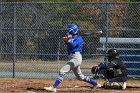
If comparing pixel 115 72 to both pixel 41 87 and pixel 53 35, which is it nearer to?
pixel 41 87

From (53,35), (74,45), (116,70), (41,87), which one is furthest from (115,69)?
(53,35)

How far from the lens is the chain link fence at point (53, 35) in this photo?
17.7 m

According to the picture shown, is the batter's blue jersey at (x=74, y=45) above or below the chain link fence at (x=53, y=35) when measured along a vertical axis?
below

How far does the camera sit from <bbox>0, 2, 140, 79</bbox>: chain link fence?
17.7 metres

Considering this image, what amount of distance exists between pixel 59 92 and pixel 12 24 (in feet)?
19.5

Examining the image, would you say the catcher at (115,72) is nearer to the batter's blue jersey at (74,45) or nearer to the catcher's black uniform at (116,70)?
the catcher's black uniform at (116,70)

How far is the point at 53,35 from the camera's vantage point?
18.7m

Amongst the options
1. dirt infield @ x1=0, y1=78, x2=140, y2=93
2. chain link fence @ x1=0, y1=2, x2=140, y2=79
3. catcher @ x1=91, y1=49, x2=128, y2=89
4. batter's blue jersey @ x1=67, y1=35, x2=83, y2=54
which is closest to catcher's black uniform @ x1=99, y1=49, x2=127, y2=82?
catcher @ x1=91, y1=49, x2=128, y2=89

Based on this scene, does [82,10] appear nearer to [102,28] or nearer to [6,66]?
[102,28]

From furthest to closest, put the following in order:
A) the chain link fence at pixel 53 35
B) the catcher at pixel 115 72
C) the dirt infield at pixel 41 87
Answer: the chain link fence at pixel 53 35, the catcher at pixel 115 72, the dirt infield at pixel 41 87

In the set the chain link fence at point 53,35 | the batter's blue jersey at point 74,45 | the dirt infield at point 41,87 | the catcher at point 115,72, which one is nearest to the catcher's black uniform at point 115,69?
the catcher at point 115,72

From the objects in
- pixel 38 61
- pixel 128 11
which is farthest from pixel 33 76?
pixel 128 11

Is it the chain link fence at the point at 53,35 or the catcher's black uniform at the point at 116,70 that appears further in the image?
the chain link fence at the point at 53,35

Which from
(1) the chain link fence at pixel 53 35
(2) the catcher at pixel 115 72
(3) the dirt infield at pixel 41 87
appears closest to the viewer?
(3) the dirt infield at pixel 41 87
